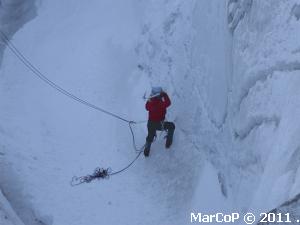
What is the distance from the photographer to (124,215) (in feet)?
34.7

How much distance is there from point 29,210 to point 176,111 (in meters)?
4.19

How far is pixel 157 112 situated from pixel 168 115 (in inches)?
55.0

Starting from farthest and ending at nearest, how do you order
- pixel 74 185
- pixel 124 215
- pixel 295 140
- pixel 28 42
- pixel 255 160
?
1. pixel 28 42
2. pixel 74 185
3. pixel 124 215
4. pixel 255 160
5. pixel 295 140

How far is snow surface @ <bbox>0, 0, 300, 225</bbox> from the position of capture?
27.2 feet

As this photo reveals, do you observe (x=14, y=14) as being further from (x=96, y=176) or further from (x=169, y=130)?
(x=169, y=130)

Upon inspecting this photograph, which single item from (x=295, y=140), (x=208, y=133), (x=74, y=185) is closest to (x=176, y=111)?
(x=208, y=133)

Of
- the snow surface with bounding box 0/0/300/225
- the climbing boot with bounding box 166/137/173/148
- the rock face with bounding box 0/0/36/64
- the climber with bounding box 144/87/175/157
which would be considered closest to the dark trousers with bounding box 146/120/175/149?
the climber with bounding box 144/87/175/157

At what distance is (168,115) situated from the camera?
42.4 ft

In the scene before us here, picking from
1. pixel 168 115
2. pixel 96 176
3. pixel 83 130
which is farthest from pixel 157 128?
pixel 83 130

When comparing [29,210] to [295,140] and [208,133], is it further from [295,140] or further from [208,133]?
[295,140]

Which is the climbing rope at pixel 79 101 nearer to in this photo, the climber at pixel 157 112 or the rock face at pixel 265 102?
the climber at pixel 157 112

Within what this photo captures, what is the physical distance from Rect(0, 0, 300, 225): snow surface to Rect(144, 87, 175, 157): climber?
1.71ft

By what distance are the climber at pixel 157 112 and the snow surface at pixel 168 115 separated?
1.71 feet

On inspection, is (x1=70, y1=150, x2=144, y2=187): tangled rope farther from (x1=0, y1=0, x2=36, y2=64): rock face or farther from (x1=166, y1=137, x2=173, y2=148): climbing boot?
(x1=0, y1=0, x2=36, y2=64): rock face
